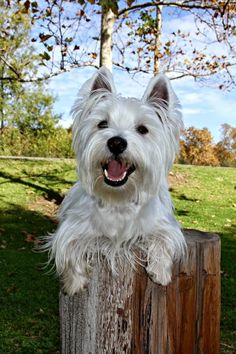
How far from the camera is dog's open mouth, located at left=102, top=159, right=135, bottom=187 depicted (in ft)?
9.41

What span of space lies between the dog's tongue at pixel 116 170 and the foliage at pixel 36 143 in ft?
67.3

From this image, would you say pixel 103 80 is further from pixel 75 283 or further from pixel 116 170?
pixel 75 283

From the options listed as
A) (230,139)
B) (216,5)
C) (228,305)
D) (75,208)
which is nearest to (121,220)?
(75,208)

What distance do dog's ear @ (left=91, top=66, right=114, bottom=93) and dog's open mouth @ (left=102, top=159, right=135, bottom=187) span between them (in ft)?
1.87

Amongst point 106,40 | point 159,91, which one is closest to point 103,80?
point 159,91

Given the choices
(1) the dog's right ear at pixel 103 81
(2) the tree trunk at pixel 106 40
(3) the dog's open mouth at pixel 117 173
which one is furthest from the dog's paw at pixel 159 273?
(2) the tree trunk at pixel 106 40

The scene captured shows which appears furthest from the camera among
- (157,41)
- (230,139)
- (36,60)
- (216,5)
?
(230,139)

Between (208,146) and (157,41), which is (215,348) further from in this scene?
(208,146)

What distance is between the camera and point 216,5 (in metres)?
12.1

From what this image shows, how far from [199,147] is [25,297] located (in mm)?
28839

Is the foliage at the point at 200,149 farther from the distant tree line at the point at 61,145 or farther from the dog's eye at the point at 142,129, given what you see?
the dog's eye at the point at 142,129

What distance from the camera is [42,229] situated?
1166 centimetres

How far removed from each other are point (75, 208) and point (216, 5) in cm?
1013

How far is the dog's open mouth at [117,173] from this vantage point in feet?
9.41
